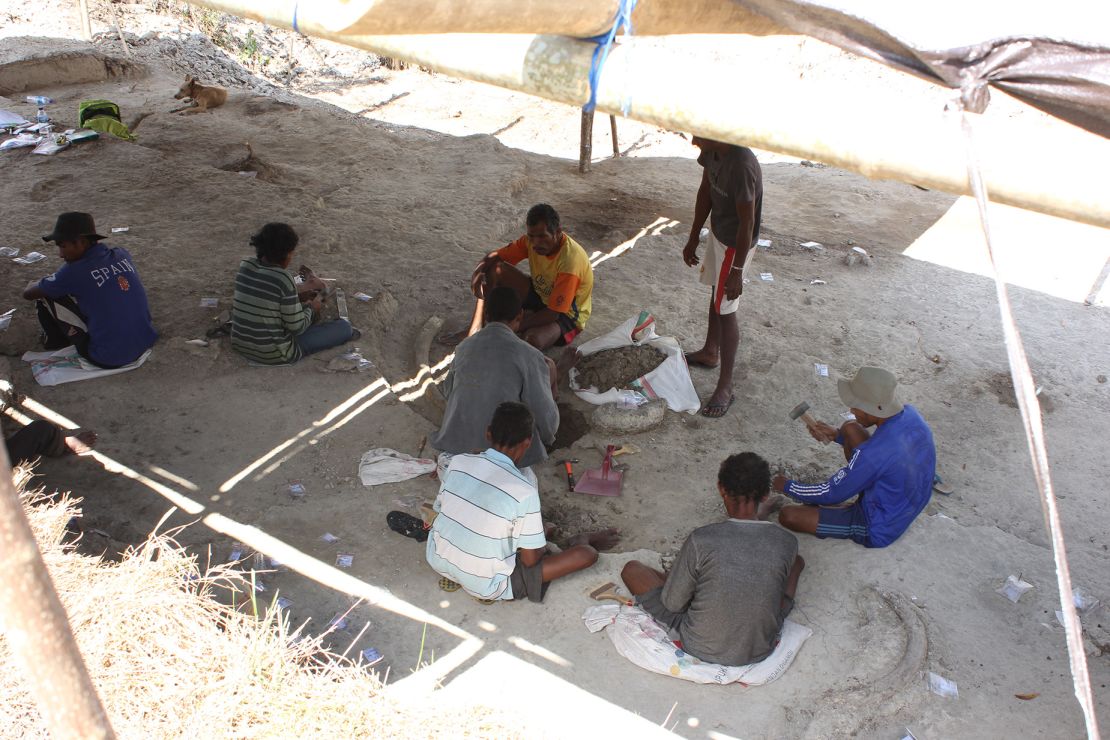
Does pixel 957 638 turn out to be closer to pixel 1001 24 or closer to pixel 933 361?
pixel 1001 24

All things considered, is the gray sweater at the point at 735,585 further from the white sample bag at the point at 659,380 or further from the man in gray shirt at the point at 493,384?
the white sample bag at the point at 659,380

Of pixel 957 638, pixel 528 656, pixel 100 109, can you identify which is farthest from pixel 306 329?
pixel 100 109

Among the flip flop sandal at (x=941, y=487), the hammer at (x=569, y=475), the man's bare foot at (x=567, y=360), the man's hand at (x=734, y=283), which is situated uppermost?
the man's hand at (x=734, y=283)

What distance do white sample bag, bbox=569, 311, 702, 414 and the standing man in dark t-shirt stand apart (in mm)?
168

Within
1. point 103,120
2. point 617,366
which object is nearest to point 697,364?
point 617,366

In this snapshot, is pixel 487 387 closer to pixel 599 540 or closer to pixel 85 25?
pixel 599 540

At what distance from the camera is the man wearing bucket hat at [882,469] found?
3.80 metres

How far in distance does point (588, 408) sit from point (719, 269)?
4.27 feet

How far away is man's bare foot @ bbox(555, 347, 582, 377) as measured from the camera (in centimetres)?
565

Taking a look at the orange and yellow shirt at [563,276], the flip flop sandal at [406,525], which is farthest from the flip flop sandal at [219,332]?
the flip flop sandal at [406,525]

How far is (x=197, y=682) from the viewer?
2.47 metres

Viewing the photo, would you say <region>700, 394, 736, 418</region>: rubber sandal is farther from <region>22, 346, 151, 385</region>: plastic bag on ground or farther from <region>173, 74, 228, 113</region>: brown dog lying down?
<region>173, 74, 228, 113</region>: brown dog lying down

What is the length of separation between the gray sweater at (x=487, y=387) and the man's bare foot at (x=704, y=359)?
1554 mm

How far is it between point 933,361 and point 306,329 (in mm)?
4655
